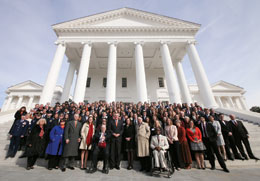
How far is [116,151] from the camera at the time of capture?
443 centimetres

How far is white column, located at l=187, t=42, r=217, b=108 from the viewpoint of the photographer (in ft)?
40.3

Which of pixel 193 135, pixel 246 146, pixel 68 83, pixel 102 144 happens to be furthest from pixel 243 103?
pixel 68 83

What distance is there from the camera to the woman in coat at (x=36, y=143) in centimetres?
415

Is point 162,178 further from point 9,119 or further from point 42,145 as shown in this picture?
point 9,119

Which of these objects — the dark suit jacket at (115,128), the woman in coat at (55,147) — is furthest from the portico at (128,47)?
the woman in coat at (55,147)

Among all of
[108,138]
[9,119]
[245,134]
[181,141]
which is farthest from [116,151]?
[9,119]

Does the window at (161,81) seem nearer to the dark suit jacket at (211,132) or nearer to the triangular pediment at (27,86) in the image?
the dark suit jacket at (211,132)

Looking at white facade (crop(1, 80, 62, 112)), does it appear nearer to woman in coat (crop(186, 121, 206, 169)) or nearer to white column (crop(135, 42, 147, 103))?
white column (crop(135, 42, 147, 103))

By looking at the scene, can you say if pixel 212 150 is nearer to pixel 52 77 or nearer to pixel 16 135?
pixel 16 135

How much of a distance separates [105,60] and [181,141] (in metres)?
18.6

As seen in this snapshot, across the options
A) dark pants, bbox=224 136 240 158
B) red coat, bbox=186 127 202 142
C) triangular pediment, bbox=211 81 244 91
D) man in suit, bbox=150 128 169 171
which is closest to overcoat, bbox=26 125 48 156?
man in suit, bbox=150 128 169 171

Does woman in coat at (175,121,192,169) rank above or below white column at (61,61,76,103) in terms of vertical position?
below

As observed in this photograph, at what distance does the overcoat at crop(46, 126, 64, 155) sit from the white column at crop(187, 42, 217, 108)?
1370 cm

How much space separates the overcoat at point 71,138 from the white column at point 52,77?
1008 centimetres
